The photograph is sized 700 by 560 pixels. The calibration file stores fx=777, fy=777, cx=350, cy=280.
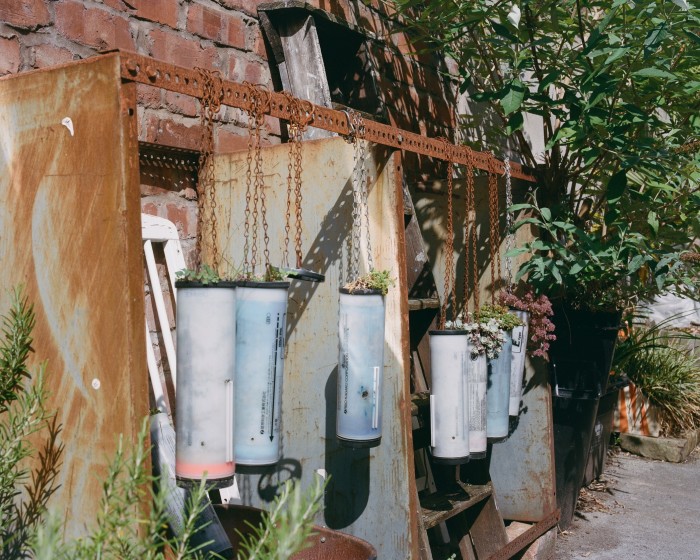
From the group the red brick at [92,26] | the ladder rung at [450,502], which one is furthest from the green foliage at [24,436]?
the ladder rung at [450,502]

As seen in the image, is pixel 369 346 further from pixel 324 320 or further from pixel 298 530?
pixel 298 530

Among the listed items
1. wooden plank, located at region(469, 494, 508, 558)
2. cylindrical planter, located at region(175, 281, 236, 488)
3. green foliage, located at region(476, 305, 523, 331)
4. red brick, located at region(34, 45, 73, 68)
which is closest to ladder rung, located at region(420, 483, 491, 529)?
wooden plank, located at region(469, 494, 508, 558)

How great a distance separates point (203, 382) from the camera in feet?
5.15

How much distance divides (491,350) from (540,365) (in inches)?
26.9

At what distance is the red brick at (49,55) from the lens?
6.82ft

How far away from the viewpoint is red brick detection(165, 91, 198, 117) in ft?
8.23

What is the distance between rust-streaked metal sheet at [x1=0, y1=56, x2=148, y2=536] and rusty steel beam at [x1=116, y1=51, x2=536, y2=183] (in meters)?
0.05

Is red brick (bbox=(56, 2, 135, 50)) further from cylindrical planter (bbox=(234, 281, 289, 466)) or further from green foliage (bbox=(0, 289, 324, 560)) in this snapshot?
cylindrical planter (bbox=(234, 281, 289, 466))

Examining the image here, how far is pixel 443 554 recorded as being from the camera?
3.16 m

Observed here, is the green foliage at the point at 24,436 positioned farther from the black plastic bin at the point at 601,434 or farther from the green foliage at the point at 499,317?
the black plastic bin at the point at 601,434

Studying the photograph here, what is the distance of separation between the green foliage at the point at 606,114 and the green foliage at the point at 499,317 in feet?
0.92

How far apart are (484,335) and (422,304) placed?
324 millimetres

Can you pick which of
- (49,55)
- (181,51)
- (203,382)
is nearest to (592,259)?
(181,51)

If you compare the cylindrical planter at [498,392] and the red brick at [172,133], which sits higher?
the red brick at [172,133]
